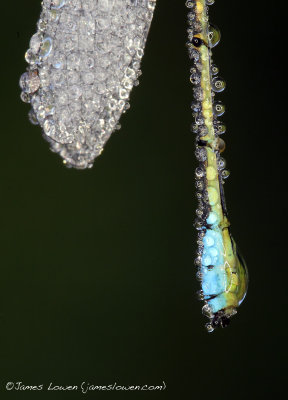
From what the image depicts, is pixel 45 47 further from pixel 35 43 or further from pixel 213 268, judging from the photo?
pixel 213 268

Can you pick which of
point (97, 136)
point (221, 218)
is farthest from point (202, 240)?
point (97, 136)

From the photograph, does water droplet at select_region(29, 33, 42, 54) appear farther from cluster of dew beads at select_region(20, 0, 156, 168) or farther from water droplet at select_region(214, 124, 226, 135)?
water droplet at select_region(214, 124, 226, 135)

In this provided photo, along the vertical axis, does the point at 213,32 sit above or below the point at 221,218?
above

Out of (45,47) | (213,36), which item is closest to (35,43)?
(45,47)

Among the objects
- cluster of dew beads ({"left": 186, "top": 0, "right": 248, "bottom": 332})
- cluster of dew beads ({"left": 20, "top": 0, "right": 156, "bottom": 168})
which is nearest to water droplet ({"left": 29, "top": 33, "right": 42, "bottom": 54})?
cluster of dew beads ({"left": 20, "top": 0, "right": 156, "bottom": 168})

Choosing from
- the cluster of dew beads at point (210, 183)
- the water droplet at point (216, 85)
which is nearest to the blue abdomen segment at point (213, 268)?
the cluster of dew beads at point (210, 183)

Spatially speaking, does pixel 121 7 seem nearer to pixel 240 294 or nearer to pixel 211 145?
pixel 211 145

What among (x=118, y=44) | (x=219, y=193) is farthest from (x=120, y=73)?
(x=219, y=193)
